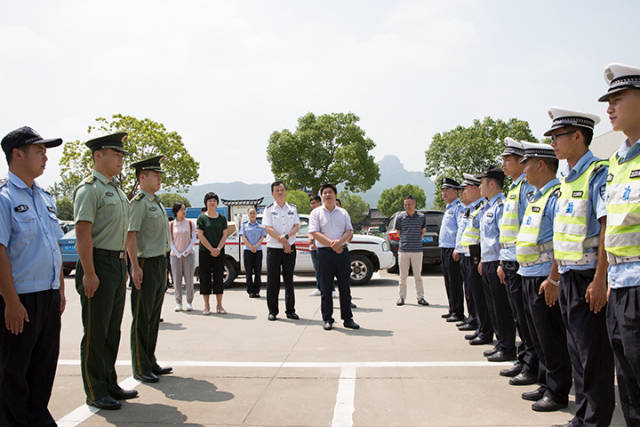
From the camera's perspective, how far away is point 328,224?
6.75 meters

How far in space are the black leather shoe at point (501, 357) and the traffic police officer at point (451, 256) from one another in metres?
2.09

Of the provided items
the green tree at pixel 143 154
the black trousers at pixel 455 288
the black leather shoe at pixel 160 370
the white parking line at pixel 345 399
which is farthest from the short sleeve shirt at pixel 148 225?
the green tree at pixel 143 154

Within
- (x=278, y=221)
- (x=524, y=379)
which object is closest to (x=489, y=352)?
(x=524, y=379)

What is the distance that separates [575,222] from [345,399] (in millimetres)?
2258

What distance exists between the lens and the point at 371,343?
581 centimetres

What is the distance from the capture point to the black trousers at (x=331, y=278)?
263 inches

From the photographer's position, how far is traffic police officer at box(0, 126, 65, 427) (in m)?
2.91

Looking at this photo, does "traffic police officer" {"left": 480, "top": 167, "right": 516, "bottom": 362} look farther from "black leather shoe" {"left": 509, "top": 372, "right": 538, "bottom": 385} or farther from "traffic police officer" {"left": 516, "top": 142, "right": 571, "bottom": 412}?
"traffic police officer" {"left": 516, "top": 142, "right": 571, "bottom": 412}

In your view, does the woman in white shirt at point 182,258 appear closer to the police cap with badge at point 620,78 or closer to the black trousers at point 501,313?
the black trousers at point 501,313

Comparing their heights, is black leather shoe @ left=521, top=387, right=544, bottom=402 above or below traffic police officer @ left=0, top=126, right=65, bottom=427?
below

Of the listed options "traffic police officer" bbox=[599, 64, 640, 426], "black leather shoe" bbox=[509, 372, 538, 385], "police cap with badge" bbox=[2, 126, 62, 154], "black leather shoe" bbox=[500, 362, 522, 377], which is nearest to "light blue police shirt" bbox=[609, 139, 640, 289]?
"traffic police officer" bbox=[599, 64, 640, 426]

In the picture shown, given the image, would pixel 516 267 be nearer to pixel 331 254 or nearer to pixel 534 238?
pixel 534 238

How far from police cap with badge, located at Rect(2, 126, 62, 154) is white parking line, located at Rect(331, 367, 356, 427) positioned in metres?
2.90

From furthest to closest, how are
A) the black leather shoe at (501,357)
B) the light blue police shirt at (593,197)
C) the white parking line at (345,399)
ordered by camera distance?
the black leather shoe at (501,357) → the white parking line at (345,399) → the light blue police shirt at (593,197)
